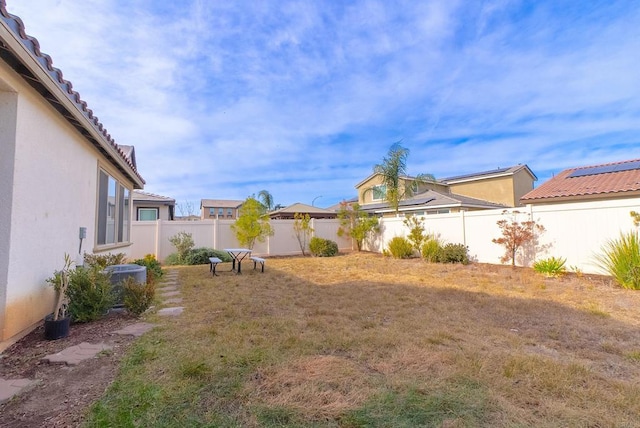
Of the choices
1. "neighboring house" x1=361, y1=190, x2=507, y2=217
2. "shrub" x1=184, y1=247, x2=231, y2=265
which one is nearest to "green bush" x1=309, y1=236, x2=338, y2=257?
"shrub" x1=184, y1=247, x2=231, y2=265

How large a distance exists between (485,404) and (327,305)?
3.39m

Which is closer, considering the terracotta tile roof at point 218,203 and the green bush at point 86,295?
the green bush at point 86,295

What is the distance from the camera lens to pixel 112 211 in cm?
758

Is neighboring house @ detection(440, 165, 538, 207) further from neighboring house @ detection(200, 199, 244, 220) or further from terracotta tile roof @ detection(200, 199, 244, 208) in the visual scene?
terracotta tile roof @ detection(200, 199, 244, 208)

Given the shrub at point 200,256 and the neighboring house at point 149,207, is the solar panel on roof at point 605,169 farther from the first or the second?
the neighboring house at point 149,207

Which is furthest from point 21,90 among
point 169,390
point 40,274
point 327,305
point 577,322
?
point 577,322

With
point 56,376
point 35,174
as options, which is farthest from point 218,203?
point 56,376

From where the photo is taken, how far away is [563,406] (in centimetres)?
226

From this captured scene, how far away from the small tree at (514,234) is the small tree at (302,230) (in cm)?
829

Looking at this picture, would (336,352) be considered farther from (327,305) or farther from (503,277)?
(503,277)

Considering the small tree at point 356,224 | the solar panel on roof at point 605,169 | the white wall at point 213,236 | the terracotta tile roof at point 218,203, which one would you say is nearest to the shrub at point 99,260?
the white wall at point 213,236

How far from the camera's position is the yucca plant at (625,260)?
6.54 m

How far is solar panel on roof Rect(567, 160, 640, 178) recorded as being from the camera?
480 inches

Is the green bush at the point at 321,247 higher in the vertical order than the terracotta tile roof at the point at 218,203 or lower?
lower
